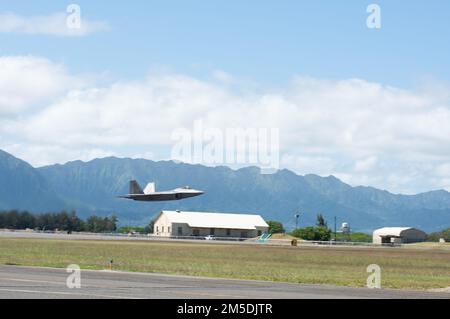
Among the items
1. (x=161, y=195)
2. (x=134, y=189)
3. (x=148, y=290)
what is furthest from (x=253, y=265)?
(x=134, y=189)

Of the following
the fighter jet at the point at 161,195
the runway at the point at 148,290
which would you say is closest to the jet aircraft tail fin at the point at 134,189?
the fighter jet at the point at 161,195

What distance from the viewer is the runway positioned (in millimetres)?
23047

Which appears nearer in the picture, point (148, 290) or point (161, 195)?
point (148, 290)

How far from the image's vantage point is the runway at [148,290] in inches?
907

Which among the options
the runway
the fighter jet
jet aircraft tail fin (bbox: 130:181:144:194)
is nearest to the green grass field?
the runway

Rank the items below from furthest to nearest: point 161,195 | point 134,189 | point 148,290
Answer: point 134,189, point 161,195, point 148,290

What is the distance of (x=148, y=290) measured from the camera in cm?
2545

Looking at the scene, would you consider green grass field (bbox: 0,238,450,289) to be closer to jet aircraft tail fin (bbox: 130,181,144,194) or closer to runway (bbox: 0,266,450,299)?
runway (bbox: 0,266,450,299)

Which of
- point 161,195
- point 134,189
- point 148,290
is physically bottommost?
point 148,290

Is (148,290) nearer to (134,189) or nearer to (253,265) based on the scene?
(253,265)

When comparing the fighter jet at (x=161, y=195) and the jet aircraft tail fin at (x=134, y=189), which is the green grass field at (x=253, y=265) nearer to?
the fighter jet at (x=161, y=195)
